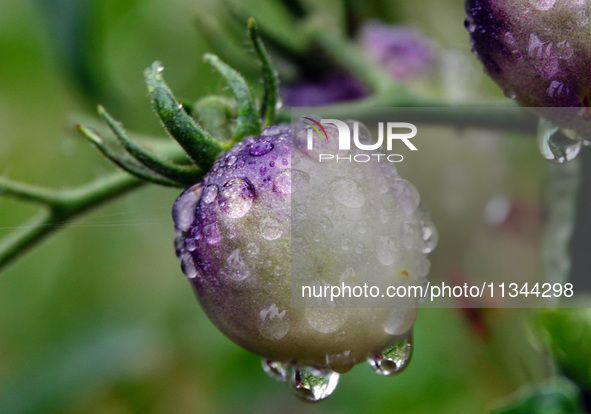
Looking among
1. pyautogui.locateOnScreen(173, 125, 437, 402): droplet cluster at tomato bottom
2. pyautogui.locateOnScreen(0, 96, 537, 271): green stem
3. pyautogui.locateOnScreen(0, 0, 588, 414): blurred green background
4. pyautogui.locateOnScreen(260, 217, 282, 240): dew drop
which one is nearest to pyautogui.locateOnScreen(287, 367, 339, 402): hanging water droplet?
pyautogui.locateOnScreen(173, 125, 437, 402): droplet cluster at tomato bottom

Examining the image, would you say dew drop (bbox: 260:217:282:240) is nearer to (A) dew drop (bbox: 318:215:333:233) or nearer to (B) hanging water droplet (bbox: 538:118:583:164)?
(A) dew drop (bbox: 318:215:333:233)

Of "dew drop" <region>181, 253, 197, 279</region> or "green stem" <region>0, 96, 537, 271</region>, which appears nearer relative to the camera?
"dew drop" <region>181, 253, 197, 279</region>

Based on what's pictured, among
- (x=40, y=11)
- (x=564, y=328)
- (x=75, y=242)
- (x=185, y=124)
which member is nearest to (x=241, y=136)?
(x=185, y=124)

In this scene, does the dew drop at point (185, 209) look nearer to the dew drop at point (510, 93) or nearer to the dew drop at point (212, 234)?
the dew drop at point (212, 234)

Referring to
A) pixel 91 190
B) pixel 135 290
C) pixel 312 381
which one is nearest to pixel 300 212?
pixel 312 381

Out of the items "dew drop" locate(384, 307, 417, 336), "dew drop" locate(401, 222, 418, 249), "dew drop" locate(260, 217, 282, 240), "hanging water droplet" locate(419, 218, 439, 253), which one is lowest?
"dew drop" locate(384, 307, 417, 336)

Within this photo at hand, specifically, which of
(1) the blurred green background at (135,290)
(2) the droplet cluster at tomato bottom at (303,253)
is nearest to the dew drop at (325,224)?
(2) the droplet cluster at tomato bottom at (303,253)
